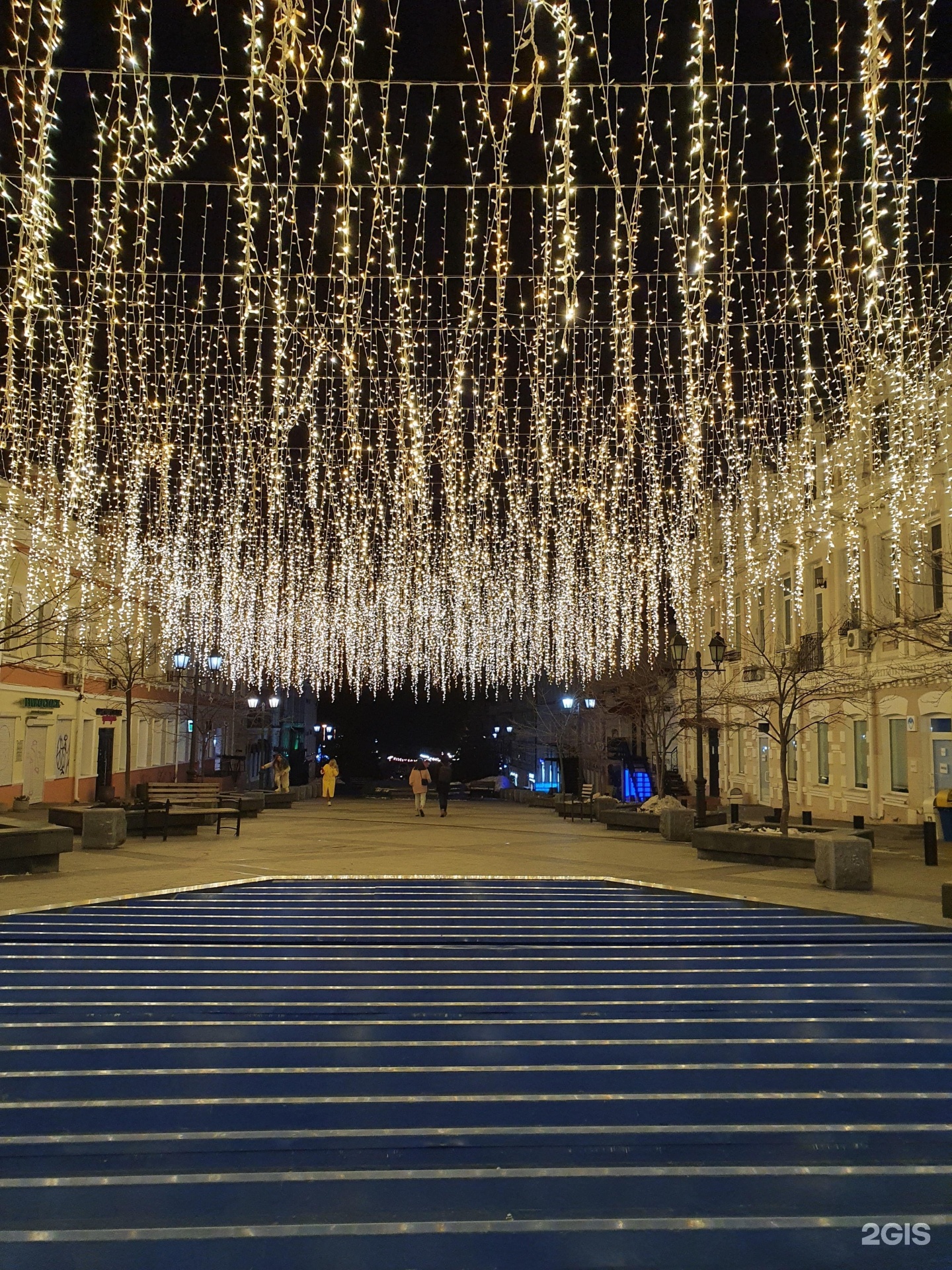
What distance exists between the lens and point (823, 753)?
89.1ft

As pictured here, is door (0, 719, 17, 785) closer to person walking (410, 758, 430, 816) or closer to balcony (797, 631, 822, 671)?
person walking (410, 758, 430, 816)

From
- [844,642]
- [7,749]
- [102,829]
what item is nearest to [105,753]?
[7,749]

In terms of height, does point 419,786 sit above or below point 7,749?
below

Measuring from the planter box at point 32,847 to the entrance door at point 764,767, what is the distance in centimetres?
2354

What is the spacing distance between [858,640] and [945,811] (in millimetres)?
6852

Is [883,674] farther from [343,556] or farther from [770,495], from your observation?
[343,556]

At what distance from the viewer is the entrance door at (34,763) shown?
89.0 feet

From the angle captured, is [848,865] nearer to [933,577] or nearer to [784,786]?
[784,786]

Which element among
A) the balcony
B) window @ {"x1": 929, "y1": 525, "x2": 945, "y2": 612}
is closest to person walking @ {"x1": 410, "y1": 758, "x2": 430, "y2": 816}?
the balcony

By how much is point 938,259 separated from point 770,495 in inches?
652

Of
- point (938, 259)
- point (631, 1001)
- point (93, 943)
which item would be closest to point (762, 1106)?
point (631, 1001)

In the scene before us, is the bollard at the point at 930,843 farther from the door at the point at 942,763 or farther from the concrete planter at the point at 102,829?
the concrete planter at the point at 102,829

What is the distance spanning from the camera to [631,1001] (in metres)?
6.98

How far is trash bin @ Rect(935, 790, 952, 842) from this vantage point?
1866 centimetres
